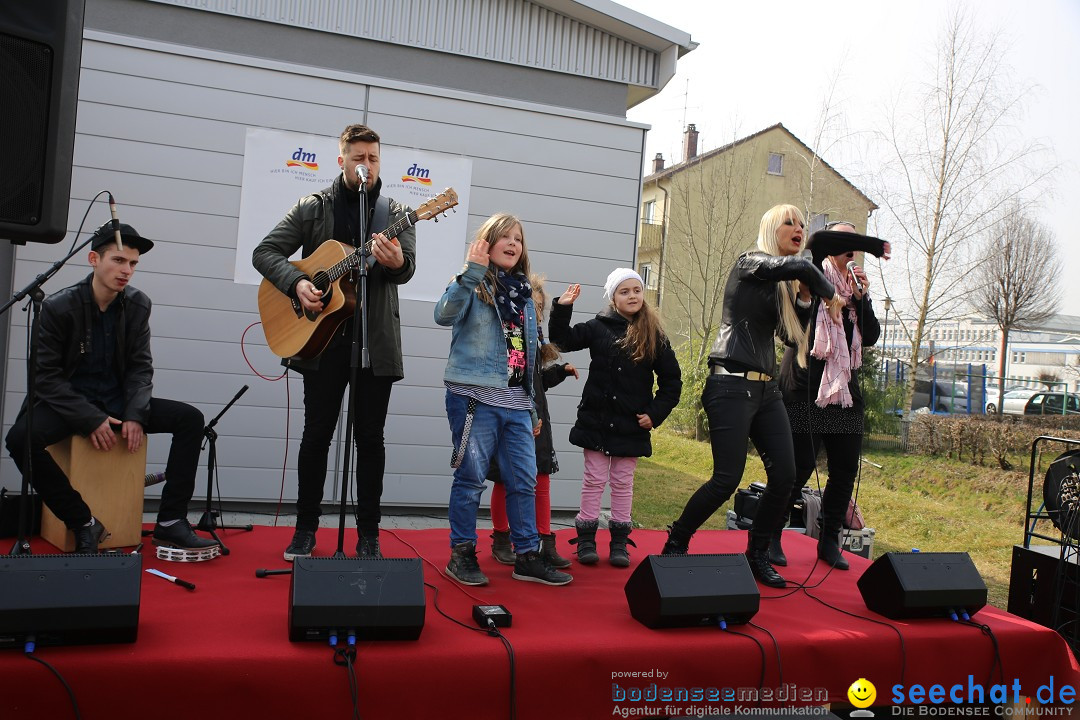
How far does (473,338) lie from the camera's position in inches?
145

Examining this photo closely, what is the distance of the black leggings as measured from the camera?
3799 mm

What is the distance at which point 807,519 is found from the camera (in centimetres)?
520

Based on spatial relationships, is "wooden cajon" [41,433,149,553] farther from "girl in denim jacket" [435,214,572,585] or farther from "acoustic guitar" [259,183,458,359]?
"girl in denim jacket" [435,214,572,585]

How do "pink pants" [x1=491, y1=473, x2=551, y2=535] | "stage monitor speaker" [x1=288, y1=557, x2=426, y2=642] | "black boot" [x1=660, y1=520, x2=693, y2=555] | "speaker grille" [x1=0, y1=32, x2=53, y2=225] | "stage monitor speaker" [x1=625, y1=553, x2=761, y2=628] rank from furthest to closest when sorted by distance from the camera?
"pink pants" [x1=491, y1=473, x2=551, y2=535] → "black boot" [x1=660, y1=520, x2=693, y2=555] → "stage monitor speaker" [x1=625, y1=553, x2=761, y2=628] → "stage monitor speaker" [x1=288, y1=557, x2=426, y2=642] → "speaker grille" [x1=0, y1=32, x2=53, y2=225]

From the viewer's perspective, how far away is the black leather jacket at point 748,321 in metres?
3.81

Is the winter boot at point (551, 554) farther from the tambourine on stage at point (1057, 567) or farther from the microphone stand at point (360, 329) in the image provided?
the tambourine on stage at point (1057, 567)

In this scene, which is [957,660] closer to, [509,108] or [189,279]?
[509,108]

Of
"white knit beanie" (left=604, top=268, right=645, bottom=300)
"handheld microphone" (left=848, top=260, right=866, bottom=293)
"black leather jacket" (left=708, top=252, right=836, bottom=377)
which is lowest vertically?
"black leather jacket" (left=708, top=252, right=836, bottom=377)

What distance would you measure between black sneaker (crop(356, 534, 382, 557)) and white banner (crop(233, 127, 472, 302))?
8.66 feet

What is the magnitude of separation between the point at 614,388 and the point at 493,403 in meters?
0.84

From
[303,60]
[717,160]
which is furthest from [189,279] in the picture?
[717,160]

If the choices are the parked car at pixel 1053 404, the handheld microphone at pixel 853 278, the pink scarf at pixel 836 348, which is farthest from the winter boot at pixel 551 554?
the parked car at pixel 1053 404

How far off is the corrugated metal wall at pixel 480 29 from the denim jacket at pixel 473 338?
3.29m

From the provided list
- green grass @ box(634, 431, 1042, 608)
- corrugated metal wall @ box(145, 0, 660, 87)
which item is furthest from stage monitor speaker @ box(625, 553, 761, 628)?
corrugated metal wall @ box(145, 0, 660, 87)
